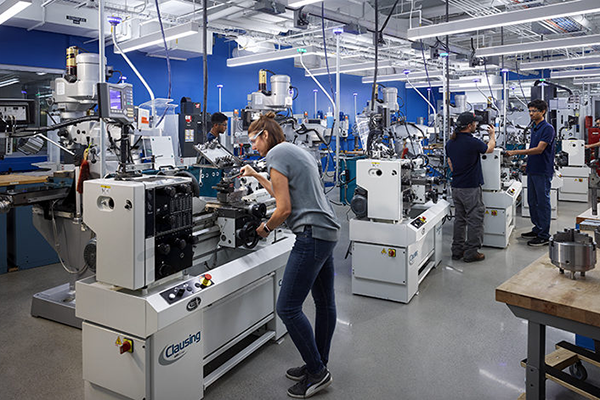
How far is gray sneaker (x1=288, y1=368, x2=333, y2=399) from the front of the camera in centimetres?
234

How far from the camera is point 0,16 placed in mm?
4598

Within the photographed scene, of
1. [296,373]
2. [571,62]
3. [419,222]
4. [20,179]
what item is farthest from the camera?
[571,62]

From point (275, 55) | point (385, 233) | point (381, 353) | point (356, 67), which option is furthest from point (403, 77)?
point (381, 353)

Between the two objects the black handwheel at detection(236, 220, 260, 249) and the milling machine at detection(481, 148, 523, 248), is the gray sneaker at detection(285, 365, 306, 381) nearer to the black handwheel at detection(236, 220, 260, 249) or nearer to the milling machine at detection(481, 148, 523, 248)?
the black handwheel at detection(236, 220, 260, 249)

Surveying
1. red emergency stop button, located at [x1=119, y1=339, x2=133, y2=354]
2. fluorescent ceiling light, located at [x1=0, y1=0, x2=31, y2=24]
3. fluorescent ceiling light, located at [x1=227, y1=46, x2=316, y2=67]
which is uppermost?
fluorescent ceiling light, located at [x1=227, y1=46, x2=316, y2=67]

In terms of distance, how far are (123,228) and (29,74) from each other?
6.47 metres

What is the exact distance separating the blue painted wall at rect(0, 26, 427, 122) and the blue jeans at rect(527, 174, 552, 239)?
6.10m

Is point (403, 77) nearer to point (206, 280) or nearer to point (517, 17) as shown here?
point (517, 17)

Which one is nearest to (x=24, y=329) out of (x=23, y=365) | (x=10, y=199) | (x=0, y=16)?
(x=23, y=365)

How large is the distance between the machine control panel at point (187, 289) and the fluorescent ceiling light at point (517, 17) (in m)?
4.01

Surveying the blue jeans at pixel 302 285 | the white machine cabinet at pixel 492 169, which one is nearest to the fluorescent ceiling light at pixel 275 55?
the white machine cabinet at pixel 492 169

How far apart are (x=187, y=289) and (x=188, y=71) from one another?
25.1 feet

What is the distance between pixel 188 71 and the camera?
9.02 metres

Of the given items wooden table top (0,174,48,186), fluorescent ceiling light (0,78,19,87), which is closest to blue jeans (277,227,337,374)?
wooden table top (0,174,48,186)
